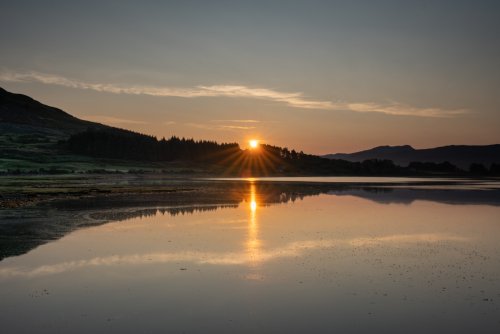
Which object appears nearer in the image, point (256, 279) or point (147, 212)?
point (256, 279)

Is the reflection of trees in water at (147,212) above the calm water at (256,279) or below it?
above

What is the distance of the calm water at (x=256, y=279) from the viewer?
14.9 metres

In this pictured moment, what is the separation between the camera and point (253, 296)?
57.6 ft

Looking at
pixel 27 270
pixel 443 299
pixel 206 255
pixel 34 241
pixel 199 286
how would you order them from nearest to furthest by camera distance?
pixel 443 299, pixel 199 286, pixel 27 270, pixel 206 255, pixel 34 241

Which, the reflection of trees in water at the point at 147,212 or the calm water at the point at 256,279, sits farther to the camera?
the reflection of trees in water at the point at 147,212

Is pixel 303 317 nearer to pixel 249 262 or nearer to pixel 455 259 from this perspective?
pixel 249 262

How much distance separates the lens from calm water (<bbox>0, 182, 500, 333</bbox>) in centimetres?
1491

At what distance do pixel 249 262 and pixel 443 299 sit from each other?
959 cm

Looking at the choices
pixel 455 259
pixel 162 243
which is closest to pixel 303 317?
pixel 455 259

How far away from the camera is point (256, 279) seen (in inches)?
789

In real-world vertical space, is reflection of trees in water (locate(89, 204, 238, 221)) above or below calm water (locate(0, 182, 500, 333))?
above

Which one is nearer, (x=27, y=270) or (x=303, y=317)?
(x=303, y=317)

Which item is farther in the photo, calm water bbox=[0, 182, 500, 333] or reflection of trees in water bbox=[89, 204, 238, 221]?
reflection of trees in water bbox=[89, 204, 238, 221]

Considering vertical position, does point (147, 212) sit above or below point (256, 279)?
above
